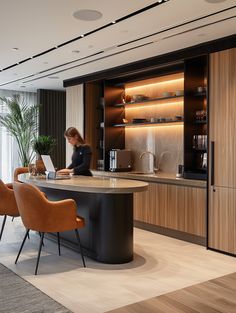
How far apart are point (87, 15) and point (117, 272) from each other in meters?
2.74

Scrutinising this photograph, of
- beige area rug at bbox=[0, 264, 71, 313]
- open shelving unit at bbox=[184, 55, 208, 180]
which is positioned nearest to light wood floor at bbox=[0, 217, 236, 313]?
beige area rug at bbox=[0, 264, 71, 313]

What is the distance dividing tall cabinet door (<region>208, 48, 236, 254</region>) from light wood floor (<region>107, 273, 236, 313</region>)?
44.1 inches

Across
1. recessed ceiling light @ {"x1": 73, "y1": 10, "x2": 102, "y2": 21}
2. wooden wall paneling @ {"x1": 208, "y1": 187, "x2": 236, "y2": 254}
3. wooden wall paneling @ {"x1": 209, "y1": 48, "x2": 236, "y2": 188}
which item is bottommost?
wooden wall paneling @ {"x1": 208, "y1": 187, "x2": 236, "y2": 254}

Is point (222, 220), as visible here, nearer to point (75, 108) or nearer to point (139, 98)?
point (139, 98)

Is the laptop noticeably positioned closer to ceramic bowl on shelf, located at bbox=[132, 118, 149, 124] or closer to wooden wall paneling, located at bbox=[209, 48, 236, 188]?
wooden wall paneling, located at bbox=[209, 48, 236, 188]

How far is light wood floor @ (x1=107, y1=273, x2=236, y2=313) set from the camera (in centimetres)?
305

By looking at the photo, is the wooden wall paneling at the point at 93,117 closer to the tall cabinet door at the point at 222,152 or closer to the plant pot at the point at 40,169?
the plant pot at the point at 40,169

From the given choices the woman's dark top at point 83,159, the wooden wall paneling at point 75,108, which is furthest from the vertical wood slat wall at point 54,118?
the woman's dark top at point 83,159

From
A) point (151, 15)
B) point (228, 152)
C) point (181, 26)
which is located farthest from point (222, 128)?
point (151, 15)

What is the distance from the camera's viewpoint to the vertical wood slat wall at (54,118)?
9211 mm

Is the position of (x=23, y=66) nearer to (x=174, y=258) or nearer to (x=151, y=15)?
(x=151, y=15)

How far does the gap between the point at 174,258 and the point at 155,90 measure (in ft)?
10.6

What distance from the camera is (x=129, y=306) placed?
3.10m

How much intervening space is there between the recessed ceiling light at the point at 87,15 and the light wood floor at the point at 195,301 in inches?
112
